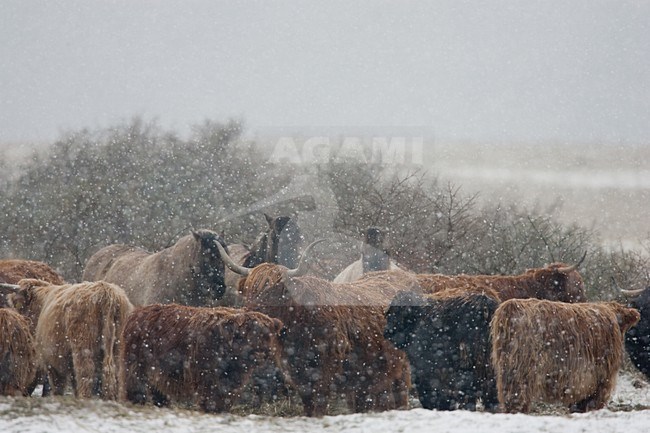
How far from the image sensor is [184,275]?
1094cm

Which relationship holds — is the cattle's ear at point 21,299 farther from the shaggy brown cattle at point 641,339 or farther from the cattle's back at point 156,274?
the shaggy brown cattle at point 641,339

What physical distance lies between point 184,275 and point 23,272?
2.13m

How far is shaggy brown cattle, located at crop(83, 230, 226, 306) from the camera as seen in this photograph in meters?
10.8

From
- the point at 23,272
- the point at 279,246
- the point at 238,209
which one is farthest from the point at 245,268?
the point at 238,209

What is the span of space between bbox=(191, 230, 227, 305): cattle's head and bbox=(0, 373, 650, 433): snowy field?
3.41m

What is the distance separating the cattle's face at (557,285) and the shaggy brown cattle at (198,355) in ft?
14.4

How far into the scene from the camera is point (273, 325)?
7.76m

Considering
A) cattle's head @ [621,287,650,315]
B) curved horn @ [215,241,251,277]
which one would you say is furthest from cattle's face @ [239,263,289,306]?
cattle's head @ [621,287,650,315]

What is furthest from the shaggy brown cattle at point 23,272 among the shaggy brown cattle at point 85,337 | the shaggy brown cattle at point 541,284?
the shaggy brown cattle at point 541,284

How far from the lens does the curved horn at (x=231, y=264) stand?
10038 mm

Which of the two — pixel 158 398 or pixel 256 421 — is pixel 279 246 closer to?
pixel 158 398

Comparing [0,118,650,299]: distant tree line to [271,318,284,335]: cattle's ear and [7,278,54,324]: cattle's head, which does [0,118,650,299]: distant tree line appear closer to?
[7,278,54,324]: cattle's head

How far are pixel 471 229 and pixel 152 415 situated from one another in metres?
10.1

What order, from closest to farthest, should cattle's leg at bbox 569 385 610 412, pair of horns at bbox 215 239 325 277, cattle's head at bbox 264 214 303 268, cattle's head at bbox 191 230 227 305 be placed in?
1. cattle's leg at bbox 569 385 610 412
2. pair of horns at bbox 215 239 325 277
3. cattle's head at bbox 191 230 227 305
4. cattle's head at bbox 264 214 303 268
